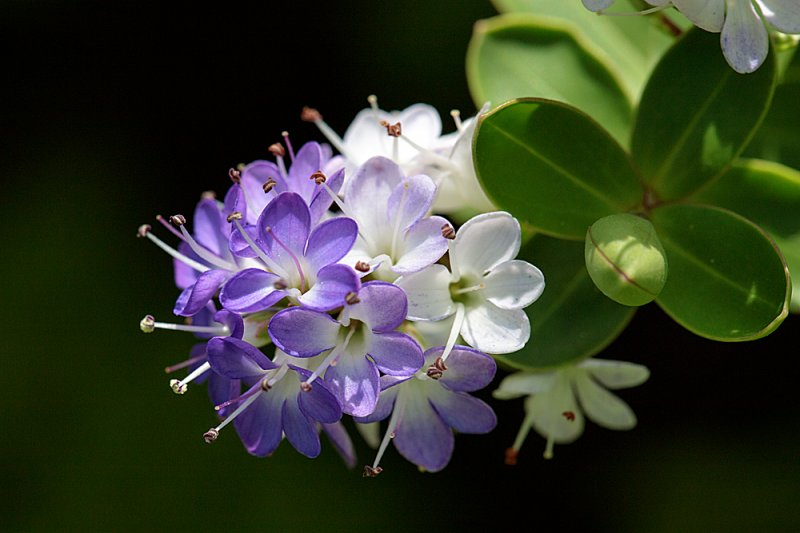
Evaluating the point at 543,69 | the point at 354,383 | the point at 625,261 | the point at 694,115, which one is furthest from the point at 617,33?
the point at 354,383

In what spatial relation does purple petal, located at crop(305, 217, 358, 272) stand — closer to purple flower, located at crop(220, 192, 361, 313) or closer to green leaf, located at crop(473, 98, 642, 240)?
purple flower, located at crop(220, 192, 361, 313)

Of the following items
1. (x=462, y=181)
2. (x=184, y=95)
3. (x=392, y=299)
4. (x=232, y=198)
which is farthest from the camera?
(x=184, y=95)

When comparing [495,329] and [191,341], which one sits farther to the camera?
[191,341]

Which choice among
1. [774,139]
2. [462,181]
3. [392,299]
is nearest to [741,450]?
[774,139]

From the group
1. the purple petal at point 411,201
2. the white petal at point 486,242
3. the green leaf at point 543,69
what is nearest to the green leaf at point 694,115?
the green leaf at point 543,69

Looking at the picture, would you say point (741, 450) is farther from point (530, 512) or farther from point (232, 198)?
point (232, 198)

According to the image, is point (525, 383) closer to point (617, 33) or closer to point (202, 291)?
point (202, 291)

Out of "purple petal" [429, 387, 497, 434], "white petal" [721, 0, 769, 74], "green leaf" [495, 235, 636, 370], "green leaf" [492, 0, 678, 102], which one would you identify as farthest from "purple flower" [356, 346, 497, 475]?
"green leaf" [492, 0, 678, 102]
